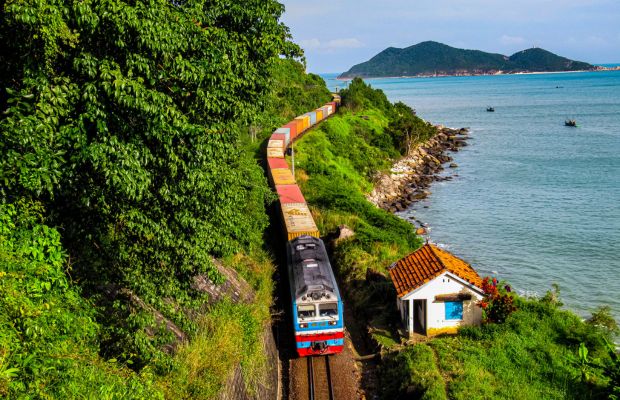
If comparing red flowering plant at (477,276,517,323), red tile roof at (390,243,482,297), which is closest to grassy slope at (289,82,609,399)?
red flowering plant at (477,276,517,323)

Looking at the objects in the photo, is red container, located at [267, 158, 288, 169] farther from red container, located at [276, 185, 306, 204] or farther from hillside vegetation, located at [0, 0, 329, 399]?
hillside vegetation, located at [0, 0, 329, 399]

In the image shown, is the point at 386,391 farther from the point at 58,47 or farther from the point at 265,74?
the point at 58,47

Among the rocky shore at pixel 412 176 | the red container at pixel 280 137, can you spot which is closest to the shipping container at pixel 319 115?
the rocky shore at pixel 412 176

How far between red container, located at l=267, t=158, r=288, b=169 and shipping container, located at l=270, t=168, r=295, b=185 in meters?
1.18

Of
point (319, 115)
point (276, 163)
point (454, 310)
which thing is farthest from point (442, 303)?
point (319, 115)

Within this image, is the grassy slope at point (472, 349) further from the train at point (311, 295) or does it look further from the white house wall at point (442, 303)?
the train at point (311, 295)

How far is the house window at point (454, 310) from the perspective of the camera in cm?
1942

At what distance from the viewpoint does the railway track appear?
17.0m

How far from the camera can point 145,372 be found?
396 inches

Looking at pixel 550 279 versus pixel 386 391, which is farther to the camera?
pixel 550 279

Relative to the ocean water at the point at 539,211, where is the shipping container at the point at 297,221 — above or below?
above

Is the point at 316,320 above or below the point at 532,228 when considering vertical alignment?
above

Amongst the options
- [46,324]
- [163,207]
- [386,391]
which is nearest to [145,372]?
[46,324]

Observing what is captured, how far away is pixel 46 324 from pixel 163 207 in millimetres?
3674
